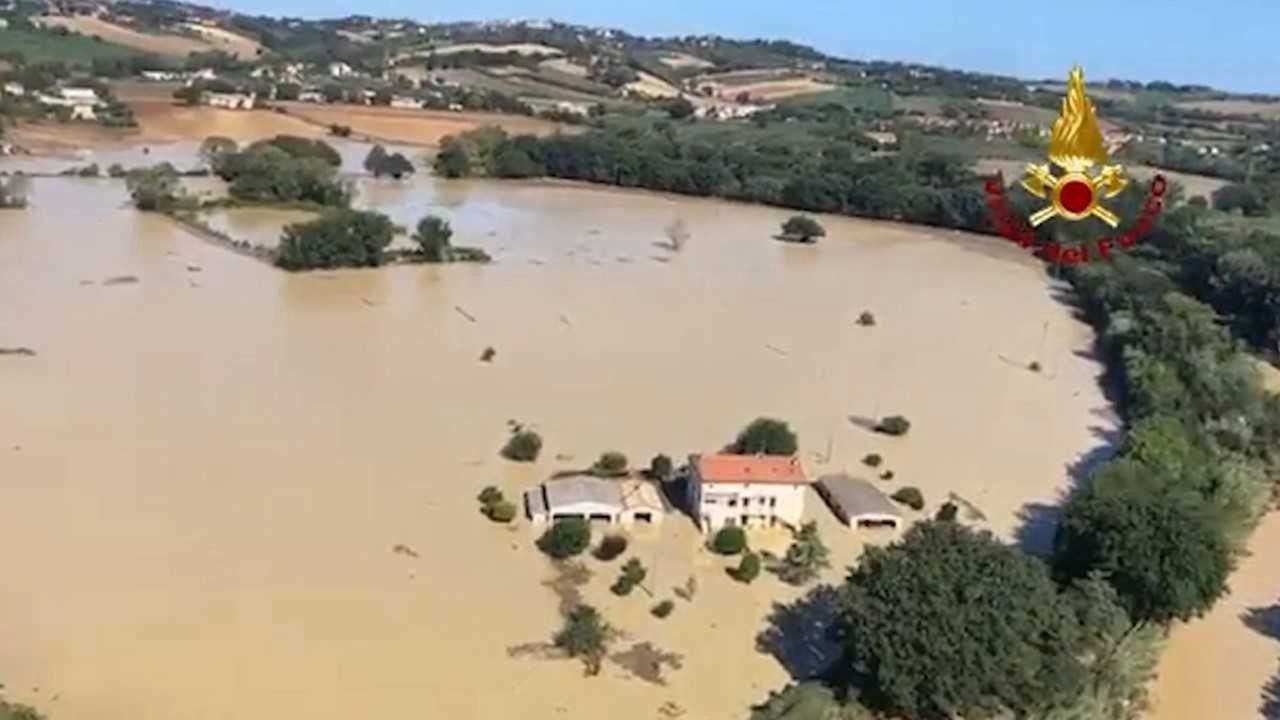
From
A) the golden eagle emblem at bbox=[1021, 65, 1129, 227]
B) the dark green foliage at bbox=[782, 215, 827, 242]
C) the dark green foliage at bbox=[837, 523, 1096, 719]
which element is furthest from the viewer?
the dark green foliage at bbox=[782, 215, 827, 242]

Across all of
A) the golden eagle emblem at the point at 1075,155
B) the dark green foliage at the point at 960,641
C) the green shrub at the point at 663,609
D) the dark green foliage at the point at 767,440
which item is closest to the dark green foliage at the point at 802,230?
the dark green foliage at the point at 767,440

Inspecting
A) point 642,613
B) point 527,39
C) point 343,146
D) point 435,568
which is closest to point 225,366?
point 435,568

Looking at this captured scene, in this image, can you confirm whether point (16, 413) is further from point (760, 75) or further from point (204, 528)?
point (760, 75)

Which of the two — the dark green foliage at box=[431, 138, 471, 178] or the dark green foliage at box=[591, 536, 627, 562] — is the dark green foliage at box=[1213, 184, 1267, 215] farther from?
the dark green foliage at box=[591, 536, 627, 562]

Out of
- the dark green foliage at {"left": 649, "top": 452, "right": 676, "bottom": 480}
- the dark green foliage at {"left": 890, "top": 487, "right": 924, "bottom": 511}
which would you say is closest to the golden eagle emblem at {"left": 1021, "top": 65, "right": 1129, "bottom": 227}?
the dark green foliage at {"left": 890, "top": 487, "right": 924, "bottom": 511}

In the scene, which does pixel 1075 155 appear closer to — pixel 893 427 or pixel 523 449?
pixel 523 449

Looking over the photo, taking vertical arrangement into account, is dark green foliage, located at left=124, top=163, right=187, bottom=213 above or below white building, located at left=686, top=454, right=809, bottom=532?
below

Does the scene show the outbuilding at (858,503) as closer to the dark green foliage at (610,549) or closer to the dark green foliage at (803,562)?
the dark green foliage at (803,562)
